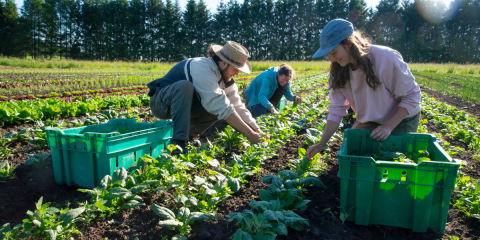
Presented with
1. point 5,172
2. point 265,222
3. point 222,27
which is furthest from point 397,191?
point 222,27

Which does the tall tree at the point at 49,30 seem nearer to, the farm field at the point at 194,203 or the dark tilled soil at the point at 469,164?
the farm field at the point at 194,203

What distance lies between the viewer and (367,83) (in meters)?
2.62

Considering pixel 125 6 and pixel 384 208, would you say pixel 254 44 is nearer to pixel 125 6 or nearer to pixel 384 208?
pixel 125 6

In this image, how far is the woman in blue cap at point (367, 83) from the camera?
236 centimetres

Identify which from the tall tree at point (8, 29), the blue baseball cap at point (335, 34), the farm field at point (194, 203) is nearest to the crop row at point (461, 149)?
the farm field at point (194, 203)

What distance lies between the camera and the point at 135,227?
1.91 metres

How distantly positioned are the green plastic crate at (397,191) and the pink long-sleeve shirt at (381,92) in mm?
662

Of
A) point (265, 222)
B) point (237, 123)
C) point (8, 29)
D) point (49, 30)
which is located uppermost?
point (49, 30)

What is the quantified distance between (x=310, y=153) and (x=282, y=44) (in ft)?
170

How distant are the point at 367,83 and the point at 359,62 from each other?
0.83 feet

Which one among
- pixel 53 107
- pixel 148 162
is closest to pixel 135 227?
pixel 148 162

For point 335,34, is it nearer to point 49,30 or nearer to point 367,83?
point 367,83

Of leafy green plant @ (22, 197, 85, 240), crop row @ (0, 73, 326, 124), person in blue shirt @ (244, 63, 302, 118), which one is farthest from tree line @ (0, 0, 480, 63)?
leafy green plant @ (22, 197, 85, 240)

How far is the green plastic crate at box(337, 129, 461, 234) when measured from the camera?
1.73 metres
